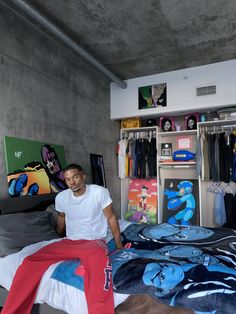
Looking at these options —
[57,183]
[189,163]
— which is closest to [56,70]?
[57,183]

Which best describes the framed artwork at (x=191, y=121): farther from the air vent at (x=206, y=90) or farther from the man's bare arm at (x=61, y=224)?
the man's bare arm at (x=61, y=224)

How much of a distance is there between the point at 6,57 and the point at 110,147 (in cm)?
238

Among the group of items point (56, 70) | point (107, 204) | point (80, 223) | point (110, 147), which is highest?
point (56, 70)

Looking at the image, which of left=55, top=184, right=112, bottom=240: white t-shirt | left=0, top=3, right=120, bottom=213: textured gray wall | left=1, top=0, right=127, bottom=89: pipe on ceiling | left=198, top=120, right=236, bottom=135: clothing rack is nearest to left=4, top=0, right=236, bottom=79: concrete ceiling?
left=1, top=0, right=127, bottom=89: pipe on ceiling

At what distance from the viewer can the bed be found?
4.23 feet

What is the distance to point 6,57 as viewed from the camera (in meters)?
2.48

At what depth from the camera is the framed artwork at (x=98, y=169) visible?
3.82 m

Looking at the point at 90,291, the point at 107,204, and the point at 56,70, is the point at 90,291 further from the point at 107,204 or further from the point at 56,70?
the point at 56,70

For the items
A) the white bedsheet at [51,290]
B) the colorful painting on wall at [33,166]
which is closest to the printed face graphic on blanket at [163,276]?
the white bedsheet at [51,290]

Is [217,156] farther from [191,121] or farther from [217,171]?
[191,121]

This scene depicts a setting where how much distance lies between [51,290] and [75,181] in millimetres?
830

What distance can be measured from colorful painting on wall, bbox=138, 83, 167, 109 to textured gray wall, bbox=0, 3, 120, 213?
24.7 inches

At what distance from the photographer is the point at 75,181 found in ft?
6.82

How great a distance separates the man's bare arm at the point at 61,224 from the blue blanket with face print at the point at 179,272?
0.49 m
